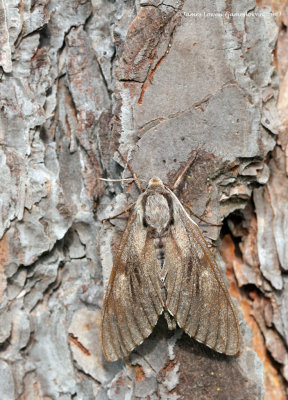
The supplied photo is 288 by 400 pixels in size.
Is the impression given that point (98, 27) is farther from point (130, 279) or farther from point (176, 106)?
point (130, 279)

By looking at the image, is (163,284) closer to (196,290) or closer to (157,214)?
(196,290)

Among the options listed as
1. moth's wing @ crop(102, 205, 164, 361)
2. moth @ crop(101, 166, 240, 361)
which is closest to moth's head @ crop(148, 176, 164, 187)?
moth @ crop(101, 166, 240, 361)

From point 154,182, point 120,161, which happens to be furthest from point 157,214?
point 120,161

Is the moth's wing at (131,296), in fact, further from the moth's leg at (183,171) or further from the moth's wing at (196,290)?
the moth's leg at (183,171)

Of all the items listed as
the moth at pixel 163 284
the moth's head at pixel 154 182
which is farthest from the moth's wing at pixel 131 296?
the moth's head at pixel 154 182

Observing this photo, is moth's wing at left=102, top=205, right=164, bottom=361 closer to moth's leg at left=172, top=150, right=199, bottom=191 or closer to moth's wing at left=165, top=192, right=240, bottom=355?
moth's wing at left=165, top=192, right=240, bottom=355

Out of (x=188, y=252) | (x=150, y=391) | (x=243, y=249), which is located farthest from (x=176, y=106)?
(x=150, y=391)
